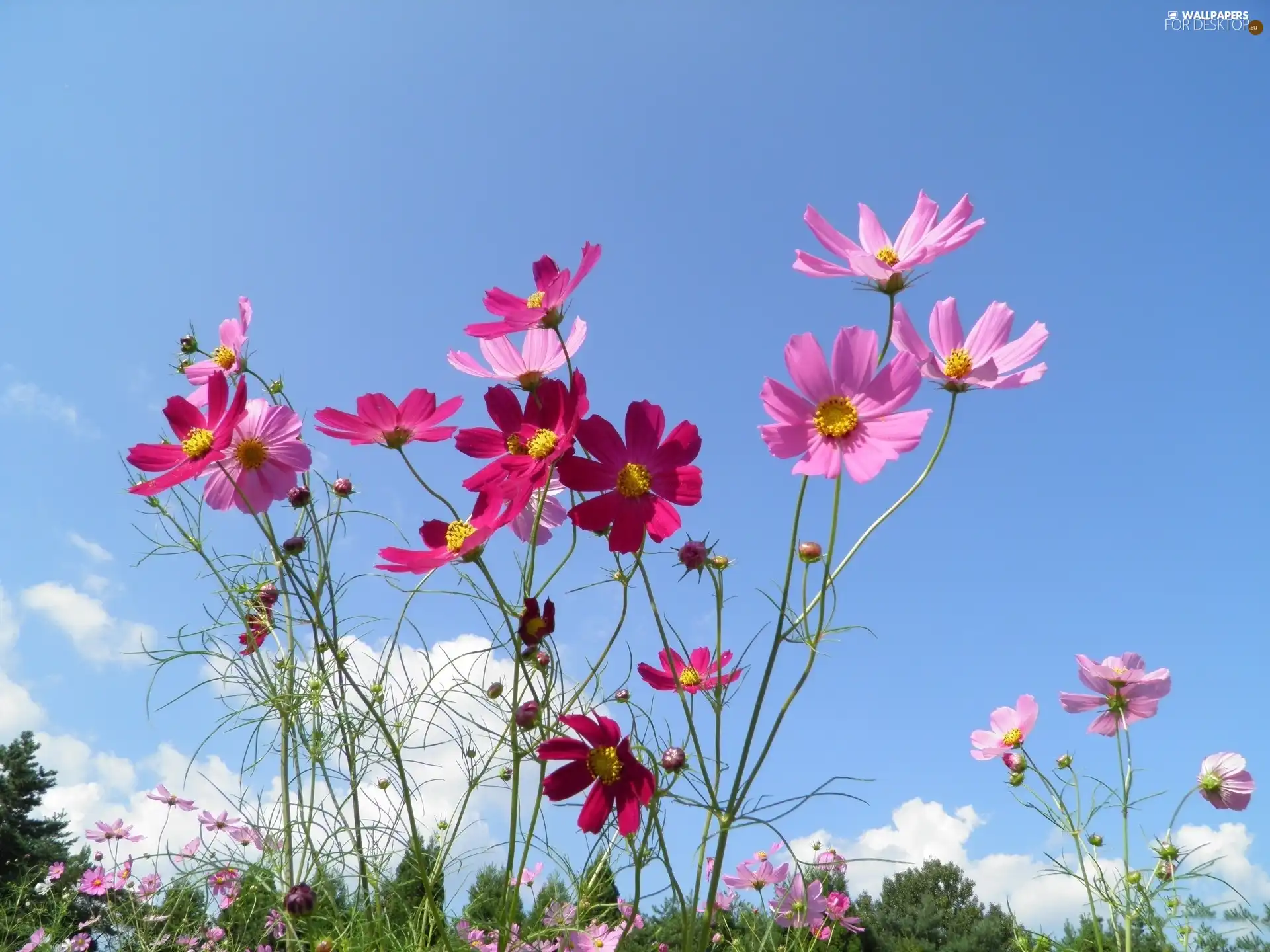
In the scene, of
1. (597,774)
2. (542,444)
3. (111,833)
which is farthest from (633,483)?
(111,833)

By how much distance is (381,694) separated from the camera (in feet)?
4.37

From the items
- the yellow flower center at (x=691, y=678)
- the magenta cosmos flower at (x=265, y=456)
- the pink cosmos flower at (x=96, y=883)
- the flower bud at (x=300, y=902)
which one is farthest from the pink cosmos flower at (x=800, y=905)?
the pink cosmos flower at (x=96, y=883)

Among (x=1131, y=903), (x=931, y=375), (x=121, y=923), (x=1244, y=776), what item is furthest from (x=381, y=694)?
(x=121, y=923)

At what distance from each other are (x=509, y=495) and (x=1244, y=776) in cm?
192

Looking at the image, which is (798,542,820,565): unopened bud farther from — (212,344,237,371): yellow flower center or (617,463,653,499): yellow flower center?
(212,344,237,371): yellow flower center

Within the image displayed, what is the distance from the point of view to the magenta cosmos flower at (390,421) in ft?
3.41

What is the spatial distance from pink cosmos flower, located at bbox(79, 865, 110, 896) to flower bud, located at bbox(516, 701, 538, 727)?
3427 mm

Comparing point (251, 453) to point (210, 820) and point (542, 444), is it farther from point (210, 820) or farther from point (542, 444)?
point (210, 820)

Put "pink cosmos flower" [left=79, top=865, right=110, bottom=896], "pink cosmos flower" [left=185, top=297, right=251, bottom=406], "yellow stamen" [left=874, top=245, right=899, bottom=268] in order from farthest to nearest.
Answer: "pink cosmos flower" [left=79, top=865, right=110, bottom=896] < "pink cosmos flower" [left=185, top=297, right=251, bottom=406] < "yellow stamen" [left=874, top=245, right=899, bottom=268]

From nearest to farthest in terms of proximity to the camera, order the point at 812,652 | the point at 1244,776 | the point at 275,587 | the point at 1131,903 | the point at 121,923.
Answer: the point at 812,652 < the point at 275,587 < the point at 1131,903 < the point at 1244,776 < the point at 121,923

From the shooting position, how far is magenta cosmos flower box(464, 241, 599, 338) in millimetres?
957

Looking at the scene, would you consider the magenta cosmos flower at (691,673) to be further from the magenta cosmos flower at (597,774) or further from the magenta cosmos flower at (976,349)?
the magenta cosmos flower at (976,349)

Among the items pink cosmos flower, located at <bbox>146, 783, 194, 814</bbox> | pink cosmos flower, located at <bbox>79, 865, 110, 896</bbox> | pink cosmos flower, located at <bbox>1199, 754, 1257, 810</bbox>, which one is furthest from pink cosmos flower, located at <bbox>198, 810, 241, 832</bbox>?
→ pink cosmos flower, located at <bbox>1199, 754, 1257, 810</bbox>

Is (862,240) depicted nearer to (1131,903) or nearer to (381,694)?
(381,694)
